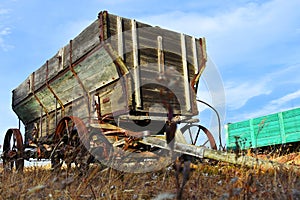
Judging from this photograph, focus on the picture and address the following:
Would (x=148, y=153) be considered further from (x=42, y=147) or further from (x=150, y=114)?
(x=42, y=147)

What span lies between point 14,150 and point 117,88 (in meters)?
3.09

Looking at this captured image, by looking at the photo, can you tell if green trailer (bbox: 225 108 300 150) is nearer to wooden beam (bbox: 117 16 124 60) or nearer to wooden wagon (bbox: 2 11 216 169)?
wooden wagon (bbox: 2 11 216 169)

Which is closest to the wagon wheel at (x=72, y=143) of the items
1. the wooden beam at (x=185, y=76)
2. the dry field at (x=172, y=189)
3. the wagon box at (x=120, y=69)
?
the wagon box at (x=120, y=69)

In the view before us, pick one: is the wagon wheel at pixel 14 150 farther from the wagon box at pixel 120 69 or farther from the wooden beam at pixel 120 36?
the wooden beam at pixel 120 36

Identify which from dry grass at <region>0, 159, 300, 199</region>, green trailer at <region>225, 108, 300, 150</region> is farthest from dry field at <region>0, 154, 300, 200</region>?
green trailer at <region>225, 108, 300, 150</region>

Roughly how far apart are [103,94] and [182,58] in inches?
71.2

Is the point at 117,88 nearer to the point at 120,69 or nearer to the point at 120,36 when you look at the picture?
the point at 120,69

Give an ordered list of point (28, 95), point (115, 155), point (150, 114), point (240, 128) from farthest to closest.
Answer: point (240, 128), point (28, 95), point (150, 114), point (115, 155)

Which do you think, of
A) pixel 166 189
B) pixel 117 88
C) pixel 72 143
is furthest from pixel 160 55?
pixel 166 189

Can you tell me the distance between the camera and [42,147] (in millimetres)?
5887

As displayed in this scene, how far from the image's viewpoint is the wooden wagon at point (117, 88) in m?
5.04

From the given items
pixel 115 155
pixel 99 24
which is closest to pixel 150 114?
pixel 115 155

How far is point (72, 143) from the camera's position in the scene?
17.8 feet

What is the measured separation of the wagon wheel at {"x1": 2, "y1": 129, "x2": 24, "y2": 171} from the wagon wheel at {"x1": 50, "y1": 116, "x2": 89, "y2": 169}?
0.88m
